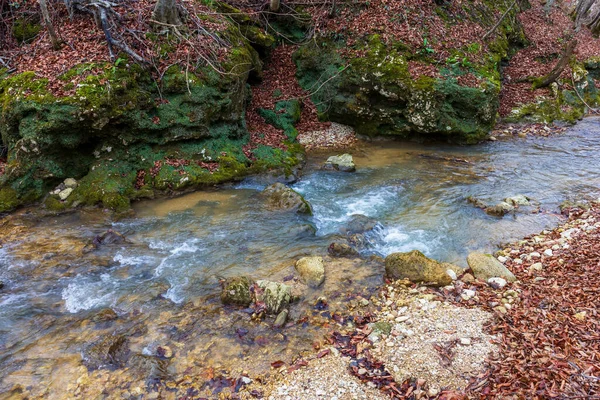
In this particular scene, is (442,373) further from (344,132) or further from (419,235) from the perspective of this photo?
(344,132)

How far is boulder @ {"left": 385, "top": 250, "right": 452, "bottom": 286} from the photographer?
588 cm

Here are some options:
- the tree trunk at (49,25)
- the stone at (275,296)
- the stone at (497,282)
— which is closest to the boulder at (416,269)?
the stone at (497,282)

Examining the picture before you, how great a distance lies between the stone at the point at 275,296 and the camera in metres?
5.51

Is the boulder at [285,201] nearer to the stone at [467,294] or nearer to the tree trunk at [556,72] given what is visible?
the stone at [467,294]

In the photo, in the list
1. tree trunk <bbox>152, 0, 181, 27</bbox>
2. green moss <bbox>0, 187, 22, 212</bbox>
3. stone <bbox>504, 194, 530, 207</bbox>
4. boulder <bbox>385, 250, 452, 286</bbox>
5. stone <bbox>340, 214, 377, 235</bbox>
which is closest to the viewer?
boulder <bbox>385, 250, 452, 286</bbox>

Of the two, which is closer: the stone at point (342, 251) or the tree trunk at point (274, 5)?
the stone at point (342, 251)

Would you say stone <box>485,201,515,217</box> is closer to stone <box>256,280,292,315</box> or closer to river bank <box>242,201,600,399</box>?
river bank <box>242,201,600,399</box>

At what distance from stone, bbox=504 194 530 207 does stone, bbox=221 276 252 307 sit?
23.1 feet

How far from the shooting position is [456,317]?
4.94m

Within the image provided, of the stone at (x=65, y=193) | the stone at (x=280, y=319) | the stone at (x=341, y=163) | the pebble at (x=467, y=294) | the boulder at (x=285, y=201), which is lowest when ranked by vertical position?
the stone at (x=280, y=319)

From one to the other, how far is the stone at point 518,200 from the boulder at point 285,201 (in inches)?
201

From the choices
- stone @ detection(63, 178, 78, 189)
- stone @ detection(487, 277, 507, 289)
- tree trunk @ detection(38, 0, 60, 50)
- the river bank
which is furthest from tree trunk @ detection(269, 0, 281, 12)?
stone @ detection(487, 277, 507, 289)

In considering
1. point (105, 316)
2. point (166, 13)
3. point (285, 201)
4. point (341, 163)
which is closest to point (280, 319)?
point (105, 316)

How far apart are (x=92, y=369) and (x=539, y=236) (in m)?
8.32
